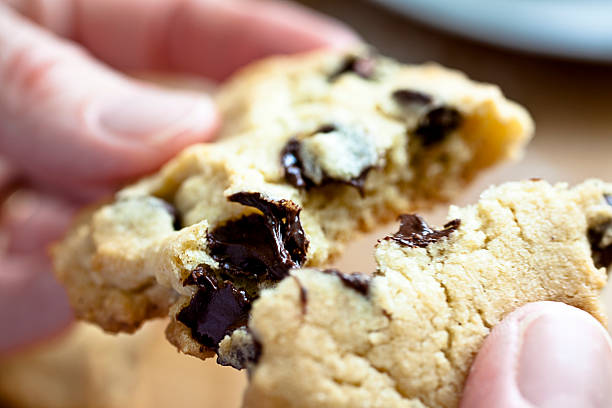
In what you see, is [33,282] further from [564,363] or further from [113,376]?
[564,363]

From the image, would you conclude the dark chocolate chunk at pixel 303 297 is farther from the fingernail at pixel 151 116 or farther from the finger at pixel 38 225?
the finger at pixel 38 225

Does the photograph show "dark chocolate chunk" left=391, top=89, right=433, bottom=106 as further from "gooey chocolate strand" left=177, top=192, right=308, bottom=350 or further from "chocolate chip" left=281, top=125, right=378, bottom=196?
"gooey chocolate strand" left=177, top=192, right=308, bottom=350

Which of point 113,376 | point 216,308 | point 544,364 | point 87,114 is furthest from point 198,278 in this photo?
point 113,376

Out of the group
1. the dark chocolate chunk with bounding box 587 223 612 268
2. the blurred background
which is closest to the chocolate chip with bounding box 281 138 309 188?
the dark chocolate chunk with bounding box 587 223 612 268

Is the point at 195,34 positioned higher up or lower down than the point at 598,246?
lower down

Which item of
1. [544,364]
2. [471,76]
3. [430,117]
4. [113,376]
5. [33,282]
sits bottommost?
[113,376]

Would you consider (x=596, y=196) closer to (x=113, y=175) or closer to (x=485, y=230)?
(x=485, y=230)
